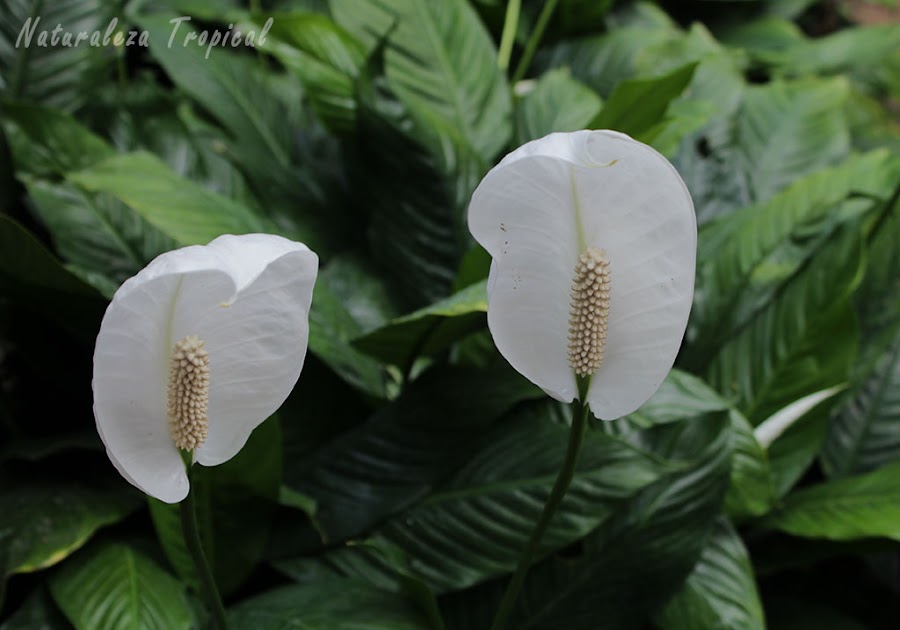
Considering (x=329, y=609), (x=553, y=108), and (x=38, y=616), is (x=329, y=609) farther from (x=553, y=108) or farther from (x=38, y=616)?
(x=553, y=108)

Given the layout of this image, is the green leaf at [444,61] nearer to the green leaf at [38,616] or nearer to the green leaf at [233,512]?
the green leaf at [233,512]

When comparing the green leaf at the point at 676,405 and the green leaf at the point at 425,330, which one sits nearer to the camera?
the green leaf at the point at 425,330

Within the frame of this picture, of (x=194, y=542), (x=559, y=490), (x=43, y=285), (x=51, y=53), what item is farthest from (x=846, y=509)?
(x=51, y=53)

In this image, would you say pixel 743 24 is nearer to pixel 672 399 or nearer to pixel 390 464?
pixel 672 399

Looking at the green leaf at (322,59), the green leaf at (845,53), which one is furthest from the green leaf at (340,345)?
the green leaf at (845,53)

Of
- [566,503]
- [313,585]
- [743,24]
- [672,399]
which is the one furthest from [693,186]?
[743,24]
